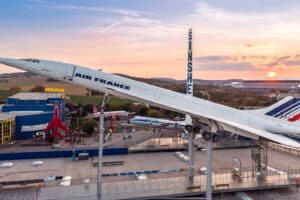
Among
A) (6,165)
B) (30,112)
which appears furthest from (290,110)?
(30,112)

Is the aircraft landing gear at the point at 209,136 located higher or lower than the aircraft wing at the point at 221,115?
lower

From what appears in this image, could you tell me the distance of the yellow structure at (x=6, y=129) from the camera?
39.7 meters

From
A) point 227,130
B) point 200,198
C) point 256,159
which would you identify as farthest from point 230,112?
point 200,198

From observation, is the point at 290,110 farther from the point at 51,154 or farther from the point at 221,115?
the point at 51,154

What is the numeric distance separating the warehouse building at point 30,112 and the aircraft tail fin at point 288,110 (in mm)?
36494

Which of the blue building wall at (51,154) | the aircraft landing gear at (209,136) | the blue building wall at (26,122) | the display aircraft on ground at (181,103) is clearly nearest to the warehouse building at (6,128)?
the blue building wall at (26,122)

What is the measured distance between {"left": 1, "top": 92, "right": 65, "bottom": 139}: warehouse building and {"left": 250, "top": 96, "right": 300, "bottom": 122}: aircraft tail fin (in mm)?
36494

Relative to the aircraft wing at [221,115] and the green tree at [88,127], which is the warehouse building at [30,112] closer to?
the green tree at [88,127]

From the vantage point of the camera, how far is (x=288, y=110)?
22.2 meters

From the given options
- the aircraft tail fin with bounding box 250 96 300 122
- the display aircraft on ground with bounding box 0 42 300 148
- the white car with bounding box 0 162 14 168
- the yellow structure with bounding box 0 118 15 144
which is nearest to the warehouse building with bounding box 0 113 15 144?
the yellow structure with bounding box 0 118 15 144

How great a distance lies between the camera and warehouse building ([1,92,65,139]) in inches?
1703

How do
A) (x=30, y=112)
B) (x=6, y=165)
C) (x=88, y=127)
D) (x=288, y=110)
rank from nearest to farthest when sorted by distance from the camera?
(x=288, y=110), (x=6, y=165), (x=88, y=127), (x=30, y=112)

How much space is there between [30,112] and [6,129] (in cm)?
599

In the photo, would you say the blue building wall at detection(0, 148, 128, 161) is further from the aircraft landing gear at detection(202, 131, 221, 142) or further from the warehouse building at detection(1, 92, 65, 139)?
the aircraft landing gear at detection(202, 131, 221, 142)
